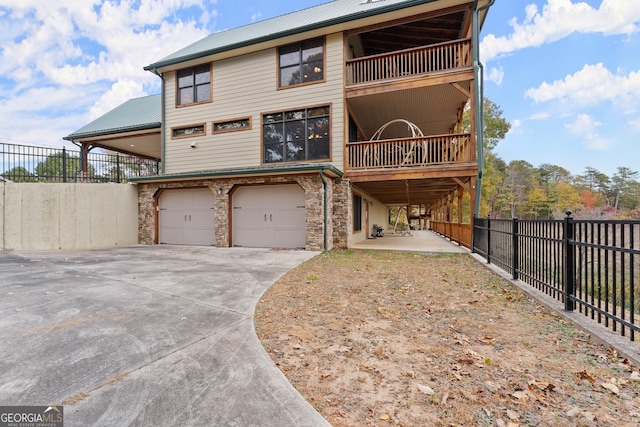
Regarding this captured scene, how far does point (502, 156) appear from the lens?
51.9 meters

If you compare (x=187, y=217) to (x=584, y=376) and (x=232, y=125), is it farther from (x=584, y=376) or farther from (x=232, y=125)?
(x=584, y=376)

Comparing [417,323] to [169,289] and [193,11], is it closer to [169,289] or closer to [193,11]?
[169,289]

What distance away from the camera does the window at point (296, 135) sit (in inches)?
431

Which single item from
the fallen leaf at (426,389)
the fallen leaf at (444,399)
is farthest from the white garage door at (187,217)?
the fallen leaf at (444,399)

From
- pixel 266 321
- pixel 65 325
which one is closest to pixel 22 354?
pixel 65 325

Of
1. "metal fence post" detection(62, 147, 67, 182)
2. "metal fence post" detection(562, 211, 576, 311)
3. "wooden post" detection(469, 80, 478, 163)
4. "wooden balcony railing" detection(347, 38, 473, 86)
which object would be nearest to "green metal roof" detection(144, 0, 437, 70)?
"wooden balcony railing" detection(347, 38, 473, 86)

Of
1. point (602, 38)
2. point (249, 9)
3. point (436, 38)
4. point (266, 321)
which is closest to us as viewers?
point (266, 321)

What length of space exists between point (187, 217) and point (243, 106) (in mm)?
5171

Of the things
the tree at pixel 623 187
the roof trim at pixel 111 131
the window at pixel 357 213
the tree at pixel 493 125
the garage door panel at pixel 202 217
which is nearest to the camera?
the garage door panel at pixel 202 217

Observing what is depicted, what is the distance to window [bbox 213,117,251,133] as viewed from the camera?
11961 millimetres

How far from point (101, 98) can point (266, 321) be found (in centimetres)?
4311

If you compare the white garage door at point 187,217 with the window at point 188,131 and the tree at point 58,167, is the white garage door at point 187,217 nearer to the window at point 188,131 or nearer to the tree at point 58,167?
the window at point 188,131

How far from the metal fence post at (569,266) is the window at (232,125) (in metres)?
10.9

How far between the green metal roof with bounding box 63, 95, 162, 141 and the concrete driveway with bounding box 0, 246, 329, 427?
11.1m
